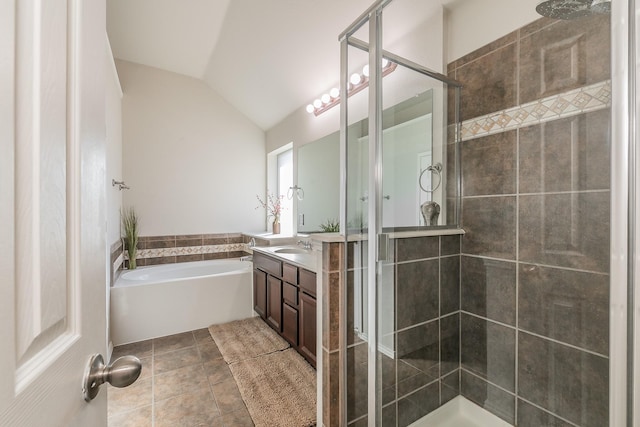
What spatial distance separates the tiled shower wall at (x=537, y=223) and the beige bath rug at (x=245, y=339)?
1.52 metres

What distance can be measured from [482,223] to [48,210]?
1.81m

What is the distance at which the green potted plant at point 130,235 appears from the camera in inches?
123

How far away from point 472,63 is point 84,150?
193 centimetres

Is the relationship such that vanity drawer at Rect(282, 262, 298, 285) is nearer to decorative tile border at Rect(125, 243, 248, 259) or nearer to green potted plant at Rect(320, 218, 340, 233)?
green potted plant at Rect(320, 218, 340, 233)

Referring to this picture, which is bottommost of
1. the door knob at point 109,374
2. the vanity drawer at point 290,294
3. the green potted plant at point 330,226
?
the vanity drawer at point 290,294

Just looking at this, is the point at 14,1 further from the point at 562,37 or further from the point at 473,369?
the point at 473,369

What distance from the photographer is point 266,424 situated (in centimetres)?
156

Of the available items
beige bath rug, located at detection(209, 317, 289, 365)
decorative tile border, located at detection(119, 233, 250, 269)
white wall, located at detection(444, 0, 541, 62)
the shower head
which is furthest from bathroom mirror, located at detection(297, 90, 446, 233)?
decorative tile border, located at detection(119, 233, 250, 269)

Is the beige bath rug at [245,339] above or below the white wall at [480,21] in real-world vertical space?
below

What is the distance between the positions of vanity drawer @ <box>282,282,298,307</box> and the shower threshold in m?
1.11

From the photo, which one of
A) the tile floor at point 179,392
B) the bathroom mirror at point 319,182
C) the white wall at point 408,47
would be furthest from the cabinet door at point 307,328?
the white wall at point 408,47

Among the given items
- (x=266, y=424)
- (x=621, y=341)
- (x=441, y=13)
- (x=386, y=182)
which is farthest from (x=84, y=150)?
(x=441, y=13)

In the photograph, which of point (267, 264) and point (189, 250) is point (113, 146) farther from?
point (267, 264)

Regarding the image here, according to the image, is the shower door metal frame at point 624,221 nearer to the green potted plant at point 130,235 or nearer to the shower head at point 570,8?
the shower head at point 570,8
